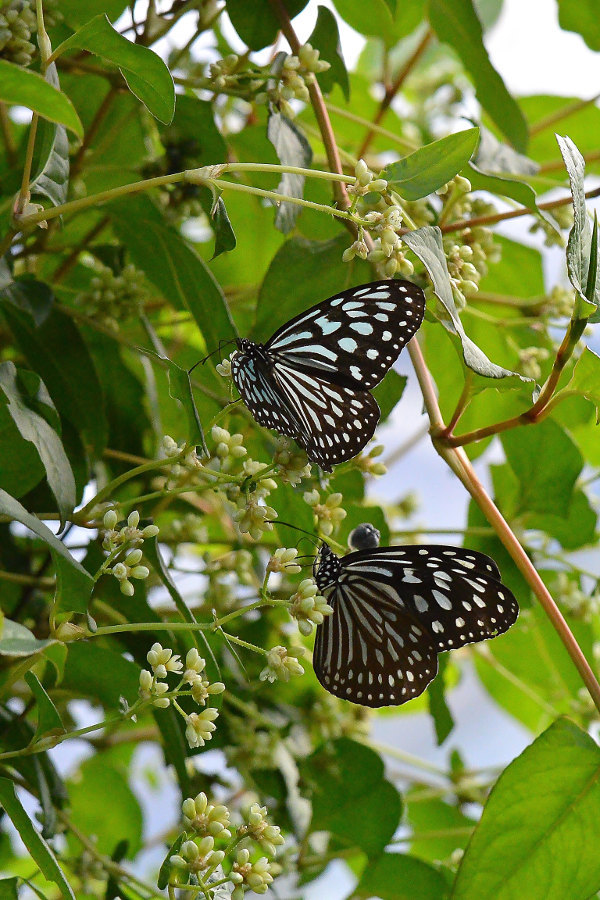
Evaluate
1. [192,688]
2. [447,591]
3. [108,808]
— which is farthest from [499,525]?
[108,808]

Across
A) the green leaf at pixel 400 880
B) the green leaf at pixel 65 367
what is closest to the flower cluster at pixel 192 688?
the green leaf at pixel 65 367

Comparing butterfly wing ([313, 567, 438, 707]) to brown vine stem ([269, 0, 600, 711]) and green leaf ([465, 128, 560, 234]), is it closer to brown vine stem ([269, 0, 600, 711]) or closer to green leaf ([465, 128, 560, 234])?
brown vine stem ([269, 0, 600, 711])

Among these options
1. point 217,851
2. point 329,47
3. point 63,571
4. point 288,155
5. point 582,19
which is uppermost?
point 582,19

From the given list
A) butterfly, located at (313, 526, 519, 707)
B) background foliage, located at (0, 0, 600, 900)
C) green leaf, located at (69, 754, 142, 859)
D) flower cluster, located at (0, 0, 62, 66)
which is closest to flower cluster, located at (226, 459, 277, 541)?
background foliage, located at (0, 0, 600, 900)

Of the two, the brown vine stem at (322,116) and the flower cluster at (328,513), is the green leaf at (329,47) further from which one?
the flower cluster at (328,513)

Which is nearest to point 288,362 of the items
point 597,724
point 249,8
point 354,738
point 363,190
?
point 363,190

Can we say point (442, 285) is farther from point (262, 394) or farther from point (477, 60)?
point (477, 60)
